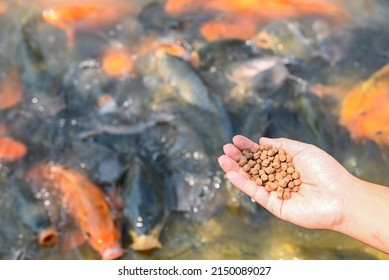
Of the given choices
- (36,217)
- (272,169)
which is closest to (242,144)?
(272,169)

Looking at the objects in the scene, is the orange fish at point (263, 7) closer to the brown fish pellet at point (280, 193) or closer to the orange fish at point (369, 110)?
the orange fish at point (369, 110)

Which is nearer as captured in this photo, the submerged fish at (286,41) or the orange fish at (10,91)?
the orange fish at (10,91)

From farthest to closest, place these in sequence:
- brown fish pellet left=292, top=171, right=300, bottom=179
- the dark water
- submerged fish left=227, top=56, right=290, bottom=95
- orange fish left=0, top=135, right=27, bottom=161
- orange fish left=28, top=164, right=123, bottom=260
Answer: submerged fish left=227, top=56, right=290, bottom=95 → orange fish left=0, top=135, right=27, bottom=161 → the dark water → orange fish left=28, top=164, right=123, bottom=260 → brown fish pellet left=292, top=171, right=300, bottom=179

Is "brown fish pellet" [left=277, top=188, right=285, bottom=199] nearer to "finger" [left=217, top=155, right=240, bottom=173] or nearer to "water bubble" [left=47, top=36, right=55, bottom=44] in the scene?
"finger" [left=217, top=155, right=240, bottom=173]

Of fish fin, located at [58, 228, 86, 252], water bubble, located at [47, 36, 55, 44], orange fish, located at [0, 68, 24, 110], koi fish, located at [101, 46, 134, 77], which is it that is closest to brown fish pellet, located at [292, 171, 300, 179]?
fish fin, located at [58, 228, 86, 252]

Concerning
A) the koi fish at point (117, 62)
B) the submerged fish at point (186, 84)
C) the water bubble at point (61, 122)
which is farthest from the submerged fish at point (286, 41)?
the water bubble at point (61, 122)

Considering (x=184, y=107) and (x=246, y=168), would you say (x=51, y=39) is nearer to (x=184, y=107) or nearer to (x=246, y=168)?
(x=184, y=107)

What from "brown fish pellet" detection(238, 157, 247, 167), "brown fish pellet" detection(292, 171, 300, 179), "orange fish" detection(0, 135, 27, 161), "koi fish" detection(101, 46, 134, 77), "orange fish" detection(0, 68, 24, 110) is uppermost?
"brown fish pellet" detection(292, 171, 300, 179)
